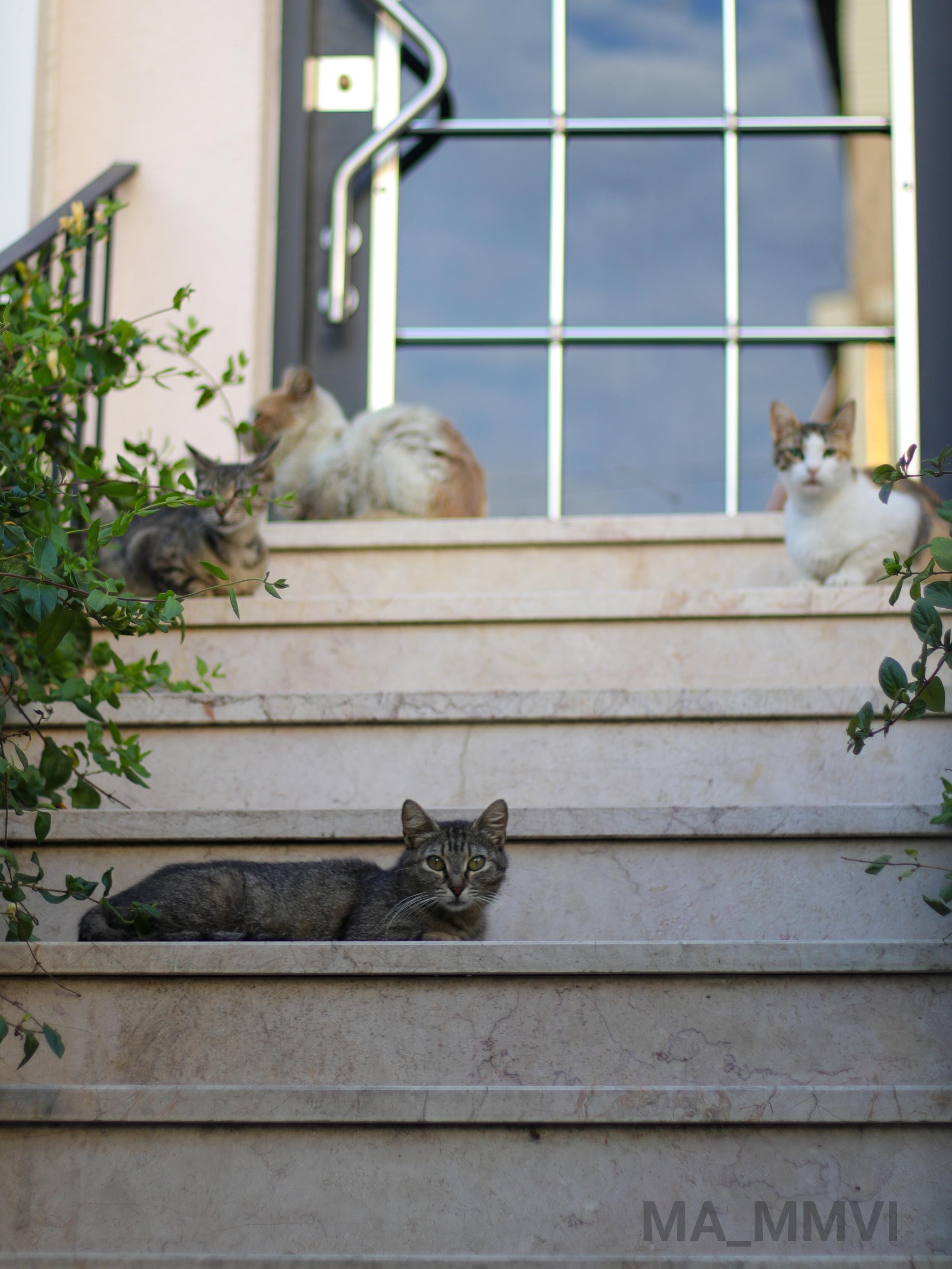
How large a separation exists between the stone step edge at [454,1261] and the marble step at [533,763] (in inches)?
36.9

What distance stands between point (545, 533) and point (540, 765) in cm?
114

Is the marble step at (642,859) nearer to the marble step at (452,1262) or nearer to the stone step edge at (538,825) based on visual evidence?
the stone step edge at (538,825)

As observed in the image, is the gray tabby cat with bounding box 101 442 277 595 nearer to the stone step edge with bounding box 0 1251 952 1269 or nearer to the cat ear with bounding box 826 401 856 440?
the cat ear with bounding box 826 401 856 440

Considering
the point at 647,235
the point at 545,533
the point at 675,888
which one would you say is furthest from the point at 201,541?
the point at 675,888

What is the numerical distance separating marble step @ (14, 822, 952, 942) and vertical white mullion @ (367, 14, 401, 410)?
2576 mm

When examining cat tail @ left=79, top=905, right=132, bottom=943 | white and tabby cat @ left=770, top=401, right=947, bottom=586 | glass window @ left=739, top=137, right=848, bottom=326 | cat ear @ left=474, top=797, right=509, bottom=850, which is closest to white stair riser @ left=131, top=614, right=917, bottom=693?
white and tabby cat @ left=770, top=401, right=947, bottom=586

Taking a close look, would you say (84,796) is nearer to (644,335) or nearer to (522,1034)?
(522,1034)

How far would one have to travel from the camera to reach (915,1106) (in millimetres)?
1733

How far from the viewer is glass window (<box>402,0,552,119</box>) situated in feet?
15.4

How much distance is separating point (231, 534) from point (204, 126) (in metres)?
1.71

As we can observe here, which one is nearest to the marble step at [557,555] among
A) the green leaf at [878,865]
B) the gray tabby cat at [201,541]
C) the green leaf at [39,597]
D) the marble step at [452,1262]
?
the gray tabby cat at [201,541]

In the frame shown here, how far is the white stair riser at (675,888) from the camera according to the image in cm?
215

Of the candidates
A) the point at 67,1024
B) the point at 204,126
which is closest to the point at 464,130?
the point at 204,126

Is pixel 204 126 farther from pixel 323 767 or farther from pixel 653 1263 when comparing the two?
pixel 653 1263
